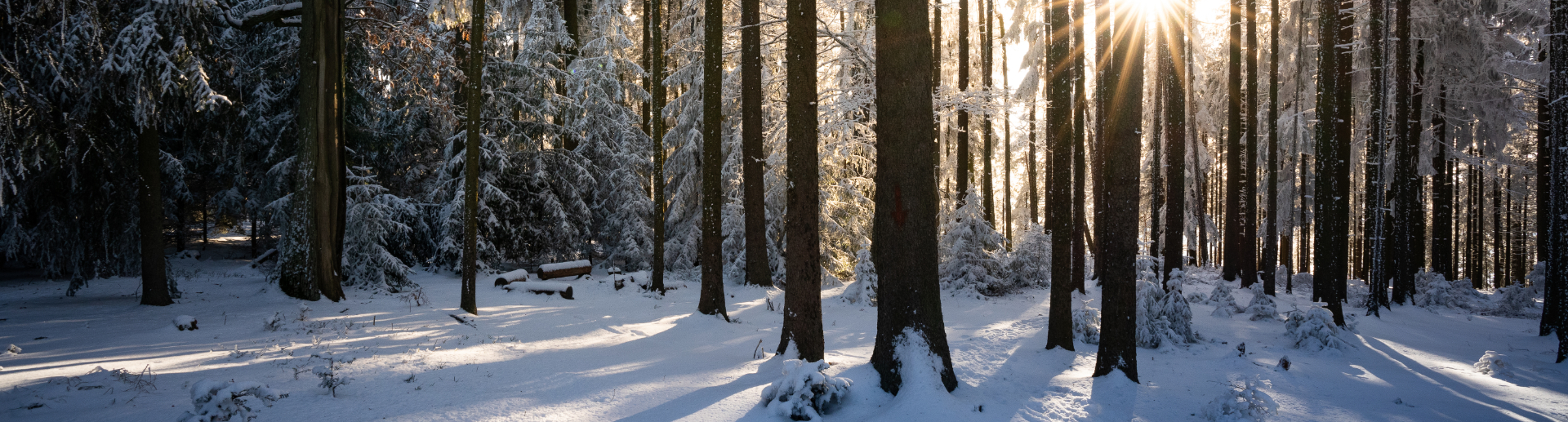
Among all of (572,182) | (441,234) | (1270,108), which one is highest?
(1270,108)

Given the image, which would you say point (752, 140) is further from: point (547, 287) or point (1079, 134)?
point (1079, 134)

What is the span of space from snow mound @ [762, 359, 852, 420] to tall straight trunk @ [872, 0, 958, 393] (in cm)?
72

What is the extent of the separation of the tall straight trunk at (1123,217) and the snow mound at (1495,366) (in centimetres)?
499

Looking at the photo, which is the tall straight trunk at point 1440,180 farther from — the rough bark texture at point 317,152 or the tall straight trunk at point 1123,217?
the rough bark texture at point 317,152

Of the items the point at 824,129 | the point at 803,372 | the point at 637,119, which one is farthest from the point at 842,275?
the point at 803,372

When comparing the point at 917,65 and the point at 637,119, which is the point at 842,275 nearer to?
the point at 637,119

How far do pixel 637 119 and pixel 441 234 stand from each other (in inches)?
284

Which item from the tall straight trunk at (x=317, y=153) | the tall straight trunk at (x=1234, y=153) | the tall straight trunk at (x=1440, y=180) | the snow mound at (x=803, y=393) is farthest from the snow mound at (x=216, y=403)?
the tall straight trunk at (x=1440, y=180)

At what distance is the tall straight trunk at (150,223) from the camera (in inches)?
424

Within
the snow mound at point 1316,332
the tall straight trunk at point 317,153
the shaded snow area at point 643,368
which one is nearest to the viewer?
the shaded snow area at point 643,368

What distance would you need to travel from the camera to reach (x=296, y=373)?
19.7 feet

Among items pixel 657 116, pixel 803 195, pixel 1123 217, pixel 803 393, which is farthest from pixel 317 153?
pixel 1123 217

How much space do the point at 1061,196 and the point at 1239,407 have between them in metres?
4.03

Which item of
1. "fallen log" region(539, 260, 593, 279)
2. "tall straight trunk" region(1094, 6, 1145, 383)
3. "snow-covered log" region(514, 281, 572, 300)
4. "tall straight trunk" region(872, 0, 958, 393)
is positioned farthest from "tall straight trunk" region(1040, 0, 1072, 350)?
"fallen log" region(539, 260, 593, 279)
